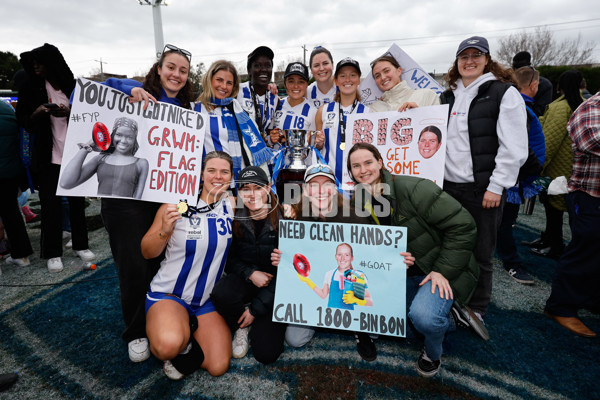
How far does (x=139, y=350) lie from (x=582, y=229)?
4.10 metres

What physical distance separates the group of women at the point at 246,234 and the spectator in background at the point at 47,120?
1948mm

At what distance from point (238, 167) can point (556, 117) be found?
4.19 metres

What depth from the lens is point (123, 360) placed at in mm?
2463

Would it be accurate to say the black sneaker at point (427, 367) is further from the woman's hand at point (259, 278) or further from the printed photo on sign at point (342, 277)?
the woman's hand at point (259, 278)

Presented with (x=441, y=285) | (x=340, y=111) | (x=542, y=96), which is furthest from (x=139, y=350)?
(x=542, y=96)

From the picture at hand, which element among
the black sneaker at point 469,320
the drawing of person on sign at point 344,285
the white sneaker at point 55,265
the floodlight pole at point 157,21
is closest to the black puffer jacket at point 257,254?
the drawing of person on sign at point 344,285

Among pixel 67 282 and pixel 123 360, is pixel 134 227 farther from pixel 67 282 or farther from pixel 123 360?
pixel 67 282

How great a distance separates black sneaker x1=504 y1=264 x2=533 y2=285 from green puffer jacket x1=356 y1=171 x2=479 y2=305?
2.01 metres

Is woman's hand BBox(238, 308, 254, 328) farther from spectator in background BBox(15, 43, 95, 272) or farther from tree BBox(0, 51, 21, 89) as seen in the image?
tree BBox(0, 51, 21, 89)

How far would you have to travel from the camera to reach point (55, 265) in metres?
4.02

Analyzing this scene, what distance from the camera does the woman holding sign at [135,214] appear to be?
7.47 feet

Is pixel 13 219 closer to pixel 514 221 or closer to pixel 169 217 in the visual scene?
pixel 169 217

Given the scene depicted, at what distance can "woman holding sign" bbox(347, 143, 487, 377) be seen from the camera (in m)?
2.20

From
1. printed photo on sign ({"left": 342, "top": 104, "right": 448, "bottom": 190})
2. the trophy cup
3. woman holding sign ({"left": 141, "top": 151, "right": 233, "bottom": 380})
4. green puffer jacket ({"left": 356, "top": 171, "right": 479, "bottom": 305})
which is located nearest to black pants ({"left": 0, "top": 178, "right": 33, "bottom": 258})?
woman holding sign ({"left": 141, "top": 151, "right": 233, "bottom": 380})
